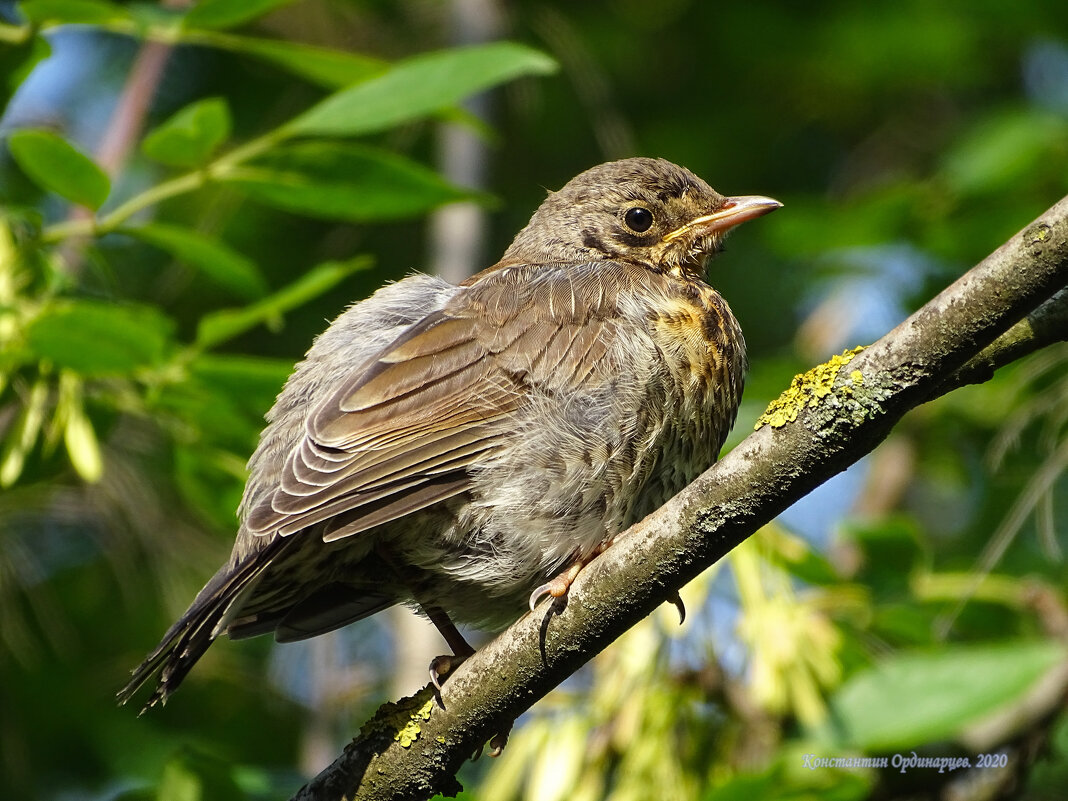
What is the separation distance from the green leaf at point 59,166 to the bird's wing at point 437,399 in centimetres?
77

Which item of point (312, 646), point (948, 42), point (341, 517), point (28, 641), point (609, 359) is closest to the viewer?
point (341, 517)

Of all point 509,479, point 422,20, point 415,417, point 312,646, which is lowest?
point 312,646

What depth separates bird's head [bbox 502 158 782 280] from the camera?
4.18 meters

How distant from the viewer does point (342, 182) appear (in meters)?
3.62

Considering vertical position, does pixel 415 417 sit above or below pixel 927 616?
above

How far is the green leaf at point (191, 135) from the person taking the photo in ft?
10.8

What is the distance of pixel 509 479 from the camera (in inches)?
127

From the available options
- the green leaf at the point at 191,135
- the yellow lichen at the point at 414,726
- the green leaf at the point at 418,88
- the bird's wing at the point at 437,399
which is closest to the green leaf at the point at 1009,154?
the bird's wing at the point at 437,399

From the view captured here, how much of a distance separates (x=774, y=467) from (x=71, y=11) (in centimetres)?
210

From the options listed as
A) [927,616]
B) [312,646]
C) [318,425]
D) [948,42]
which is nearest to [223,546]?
[312,646]

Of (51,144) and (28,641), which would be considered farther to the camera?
(28,641)

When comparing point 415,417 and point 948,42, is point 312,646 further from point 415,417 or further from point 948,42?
point 948,42

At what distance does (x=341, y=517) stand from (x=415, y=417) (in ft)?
1.06

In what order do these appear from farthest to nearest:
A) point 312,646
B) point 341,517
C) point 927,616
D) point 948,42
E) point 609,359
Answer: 1. point 948,42
2. point 312,646
3. point 927,616
4. point 609,359
5. point 341,517
